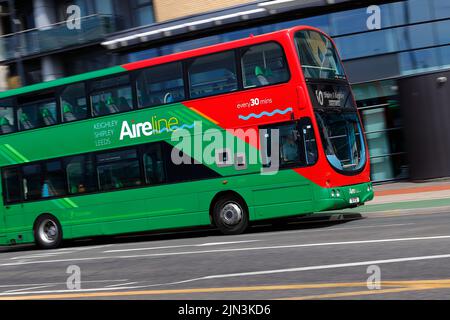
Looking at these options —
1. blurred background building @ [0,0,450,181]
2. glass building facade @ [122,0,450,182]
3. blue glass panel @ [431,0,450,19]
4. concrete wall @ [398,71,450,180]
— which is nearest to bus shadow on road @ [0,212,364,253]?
concrete wall @ [398,71,450,180]

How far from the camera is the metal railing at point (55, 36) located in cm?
2778

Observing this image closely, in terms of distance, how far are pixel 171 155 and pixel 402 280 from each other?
382 inches

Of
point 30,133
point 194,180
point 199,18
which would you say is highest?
point 199,18

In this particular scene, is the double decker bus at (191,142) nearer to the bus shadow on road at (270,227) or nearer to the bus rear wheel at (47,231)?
the bus rear wheel at (47,231)

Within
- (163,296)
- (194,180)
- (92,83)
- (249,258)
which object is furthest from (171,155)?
(163,296)

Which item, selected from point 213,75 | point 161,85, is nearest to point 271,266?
point 213,75

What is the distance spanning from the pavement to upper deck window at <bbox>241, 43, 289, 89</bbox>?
3.29m

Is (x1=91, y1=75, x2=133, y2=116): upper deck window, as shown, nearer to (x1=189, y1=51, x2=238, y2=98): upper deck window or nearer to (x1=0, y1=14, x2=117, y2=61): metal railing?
(x1=189, y1=51, x2=238, y2=98): upper deck window

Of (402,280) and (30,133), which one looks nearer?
(402,280)

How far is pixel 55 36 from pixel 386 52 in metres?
13.9

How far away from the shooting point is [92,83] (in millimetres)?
17438

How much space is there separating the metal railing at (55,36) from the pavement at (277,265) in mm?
13302

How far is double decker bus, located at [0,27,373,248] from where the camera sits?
14938 mm
